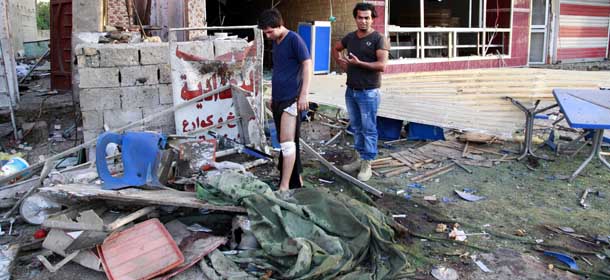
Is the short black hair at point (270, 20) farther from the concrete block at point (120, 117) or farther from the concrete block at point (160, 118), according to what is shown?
the concrete block at point (120, 117)

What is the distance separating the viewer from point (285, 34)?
4301 millimetres

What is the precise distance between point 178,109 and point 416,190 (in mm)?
2833

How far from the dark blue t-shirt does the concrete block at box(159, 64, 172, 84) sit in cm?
192

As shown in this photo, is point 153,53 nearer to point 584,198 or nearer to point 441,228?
point 441,228

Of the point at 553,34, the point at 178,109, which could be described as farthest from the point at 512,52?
the point at 178,109

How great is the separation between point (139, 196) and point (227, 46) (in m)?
2.68

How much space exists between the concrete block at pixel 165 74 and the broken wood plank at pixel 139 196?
2.07m

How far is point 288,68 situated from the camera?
4332 mm

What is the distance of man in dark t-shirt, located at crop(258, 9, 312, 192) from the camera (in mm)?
4238

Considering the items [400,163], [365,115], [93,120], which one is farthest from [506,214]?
[93,120]

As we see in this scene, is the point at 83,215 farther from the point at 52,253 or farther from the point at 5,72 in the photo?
the point at 5,72

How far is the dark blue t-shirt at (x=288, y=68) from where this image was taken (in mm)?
4270

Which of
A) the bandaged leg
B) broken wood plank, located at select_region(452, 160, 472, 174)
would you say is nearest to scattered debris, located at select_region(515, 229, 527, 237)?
broken wood plank, located at select_region(452, 160, 472, 174)

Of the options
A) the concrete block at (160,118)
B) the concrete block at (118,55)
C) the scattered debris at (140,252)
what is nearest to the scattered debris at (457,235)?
the scattered debris at (140,252)
